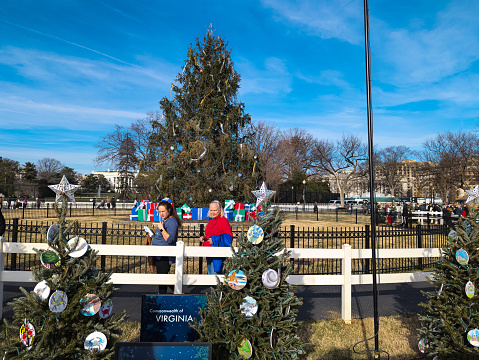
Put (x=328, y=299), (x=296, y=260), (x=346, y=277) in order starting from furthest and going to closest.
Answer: (x=296, y=260)
(x=328, y=299)
(x=346, y=277)

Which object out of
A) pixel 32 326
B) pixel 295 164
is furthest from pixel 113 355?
pixel 295 164

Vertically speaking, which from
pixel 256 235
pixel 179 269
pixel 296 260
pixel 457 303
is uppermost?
pixel 256 235

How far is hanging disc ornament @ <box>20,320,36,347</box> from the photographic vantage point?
247 cm

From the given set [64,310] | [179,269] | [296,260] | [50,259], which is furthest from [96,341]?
[296,260]

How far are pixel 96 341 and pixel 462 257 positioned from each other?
3.94 meters

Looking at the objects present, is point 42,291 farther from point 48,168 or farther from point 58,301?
point 48,168

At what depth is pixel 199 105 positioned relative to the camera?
63.3 feet

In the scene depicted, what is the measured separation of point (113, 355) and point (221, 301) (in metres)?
1.03

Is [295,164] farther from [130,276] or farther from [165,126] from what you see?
[130,276]

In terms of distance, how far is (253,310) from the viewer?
9.80 ft

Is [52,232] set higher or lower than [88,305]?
higher

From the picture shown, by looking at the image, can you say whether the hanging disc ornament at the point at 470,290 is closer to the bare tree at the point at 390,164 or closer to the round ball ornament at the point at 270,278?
the round ball ornament at the point at 270,278

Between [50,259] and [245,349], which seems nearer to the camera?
[50,259]

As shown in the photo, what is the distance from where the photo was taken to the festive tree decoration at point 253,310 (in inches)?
117
